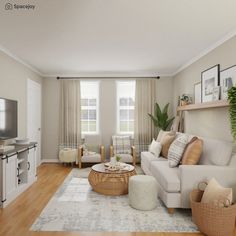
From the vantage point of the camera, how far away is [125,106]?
20.6 feet

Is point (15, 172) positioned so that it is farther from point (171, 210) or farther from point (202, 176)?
point (202, 176)

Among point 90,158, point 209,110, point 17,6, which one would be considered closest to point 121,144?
point 90,158

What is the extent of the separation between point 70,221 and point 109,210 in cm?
55

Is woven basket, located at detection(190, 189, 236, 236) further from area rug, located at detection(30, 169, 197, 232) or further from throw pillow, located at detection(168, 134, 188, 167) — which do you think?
throw pillow, located at detection(168, 134, 188, 167)

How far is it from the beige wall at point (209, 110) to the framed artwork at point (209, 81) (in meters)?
0.10

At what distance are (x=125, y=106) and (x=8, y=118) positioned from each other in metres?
3.21

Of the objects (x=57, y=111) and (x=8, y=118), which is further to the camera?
(x=57, y=111)

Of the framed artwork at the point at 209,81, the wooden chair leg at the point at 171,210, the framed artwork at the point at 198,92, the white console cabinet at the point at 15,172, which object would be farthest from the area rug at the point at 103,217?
the framed artwork at the point at 198,92

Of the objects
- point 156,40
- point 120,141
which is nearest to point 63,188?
point 120,141

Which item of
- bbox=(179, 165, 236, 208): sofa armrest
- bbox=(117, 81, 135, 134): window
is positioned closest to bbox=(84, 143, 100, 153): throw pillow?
bbox=(117, 81, 135, 134): window

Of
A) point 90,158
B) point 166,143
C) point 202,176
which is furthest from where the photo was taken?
point 90,158

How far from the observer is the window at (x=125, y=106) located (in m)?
6.25

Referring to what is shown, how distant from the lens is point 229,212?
7.34 ft

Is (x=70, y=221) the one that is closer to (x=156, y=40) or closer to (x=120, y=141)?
(x=156, y=40)
